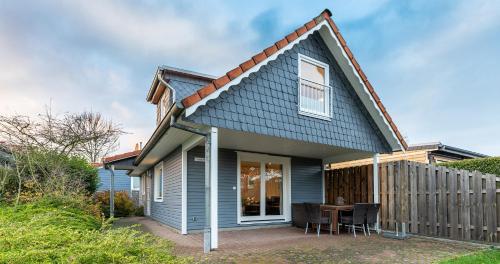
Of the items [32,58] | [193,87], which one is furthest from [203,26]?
[32,58]

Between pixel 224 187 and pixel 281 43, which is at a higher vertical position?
pixel 281 43

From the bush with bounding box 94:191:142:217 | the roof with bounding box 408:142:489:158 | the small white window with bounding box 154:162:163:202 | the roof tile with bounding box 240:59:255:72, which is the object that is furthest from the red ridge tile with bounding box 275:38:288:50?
the bush with bounding box 94:191:142:217

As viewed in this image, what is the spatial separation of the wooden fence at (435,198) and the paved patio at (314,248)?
1.26 ft

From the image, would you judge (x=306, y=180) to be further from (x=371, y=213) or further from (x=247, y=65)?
(x=247, y=65)

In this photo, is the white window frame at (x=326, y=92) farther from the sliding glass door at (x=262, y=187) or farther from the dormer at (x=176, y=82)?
the dormer at (x=176, y=82)

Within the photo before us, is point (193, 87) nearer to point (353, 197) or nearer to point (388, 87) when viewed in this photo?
point (353, 197)

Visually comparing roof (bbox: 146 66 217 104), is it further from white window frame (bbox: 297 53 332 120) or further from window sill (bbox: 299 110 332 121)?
window sill (bbox: 299 110 332 121)

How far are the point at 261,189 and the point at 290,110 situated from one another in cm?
351

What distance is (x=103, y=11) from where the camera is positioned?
9344 millimetres

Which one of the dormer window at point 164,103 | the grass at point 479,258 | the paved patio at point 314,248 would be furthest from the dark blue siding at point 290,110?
the dormer window at point 164,103

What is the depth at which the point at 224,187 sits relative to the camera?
9.84m

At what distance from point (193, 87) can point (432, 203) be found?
7.95 metres

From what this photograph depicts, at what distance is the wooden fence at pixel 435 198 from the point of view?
7.26 metres

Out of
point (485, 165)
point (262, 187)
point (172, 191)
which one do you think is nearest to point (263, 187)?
point (262, 187)
